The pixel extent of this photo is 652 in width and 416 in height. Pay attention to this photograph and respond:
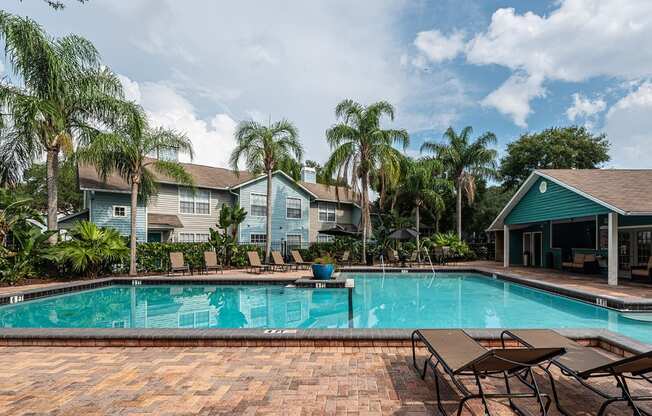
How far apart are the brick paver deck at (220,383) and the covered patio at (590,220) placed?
1117 centimetres

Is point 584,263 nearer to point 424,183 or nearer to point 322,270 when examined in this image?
point 424,183

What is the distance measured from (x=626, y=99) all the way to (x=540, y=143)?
22.2 ft

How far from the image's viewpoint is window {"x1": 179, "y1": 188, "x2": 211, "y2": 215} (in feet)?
72.8

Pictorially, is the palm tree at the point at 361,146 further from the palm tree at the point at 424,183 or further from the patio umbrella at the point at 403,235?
the palm tree at the point at 424,183

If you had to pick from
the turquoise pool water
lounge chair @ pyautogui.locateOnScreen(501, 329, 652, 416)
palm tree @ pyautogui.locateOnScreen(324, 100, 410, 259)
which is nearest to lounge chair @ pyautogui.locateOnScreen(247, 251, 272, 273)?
the turquoise pool water

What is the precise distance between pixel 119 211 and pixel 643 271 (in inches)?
907

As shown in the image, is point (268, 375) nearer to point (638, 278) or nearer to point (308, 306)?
point (308, 306)

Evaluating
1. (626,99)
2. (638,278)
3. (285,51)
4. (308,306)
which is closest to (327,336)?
(308,306)

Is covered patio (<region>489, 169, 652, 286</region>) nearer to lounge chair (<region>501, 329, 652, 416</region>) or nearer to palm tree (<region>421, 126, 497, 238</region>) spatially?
palm tree (<region>421, 126, 497, 238</region>)

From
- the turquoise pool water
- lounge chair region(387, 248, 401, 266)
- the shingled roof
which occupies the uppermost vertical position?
the shingled roof

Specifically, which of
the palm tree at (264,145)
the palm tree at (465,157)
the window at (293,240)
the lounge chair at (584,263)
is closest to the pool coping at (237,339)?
the lounge chair at (584,263)

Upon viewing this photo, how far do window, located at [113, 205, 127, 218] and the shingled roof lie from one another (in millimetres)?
1009

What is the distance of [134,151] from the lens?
15570 mm

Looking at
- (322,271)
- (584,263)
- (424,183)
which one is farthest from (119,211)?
(584,263)
